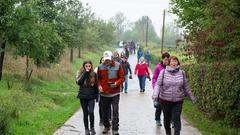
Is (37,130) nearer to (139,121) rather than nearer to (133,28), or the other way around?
(139,121)

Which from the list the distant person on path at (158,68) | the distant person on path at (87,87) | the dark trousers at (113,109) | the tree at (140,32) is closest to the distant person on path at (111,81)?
the dark trousers at (113,109)

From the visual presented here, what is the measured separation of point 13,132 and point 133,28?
448ft

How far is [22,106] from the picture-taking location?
13.6 meters

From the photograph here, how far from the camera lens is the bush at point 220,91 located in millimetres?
10789

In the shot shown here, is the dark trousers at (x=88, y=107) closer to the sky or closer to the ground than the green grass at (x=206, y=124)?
closer to the sky

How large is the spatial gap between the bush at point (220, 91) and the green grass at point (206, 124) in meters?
0.17

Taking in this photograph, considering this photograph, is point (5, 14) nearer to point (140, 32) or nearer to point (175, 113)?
point (175, 113)

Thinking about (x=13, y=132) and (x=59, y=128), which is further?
(x=59, y=128)

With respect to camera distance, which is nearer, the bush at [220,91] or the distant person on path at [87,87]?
the distant person on path at [87,87]

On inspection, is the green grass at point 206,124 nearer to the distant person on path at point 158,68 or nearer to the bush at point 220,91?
the bush at point 220,91

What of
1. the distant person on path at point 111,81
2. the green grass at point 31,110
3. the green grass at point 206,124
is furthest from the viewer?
the green grass at point 206,124

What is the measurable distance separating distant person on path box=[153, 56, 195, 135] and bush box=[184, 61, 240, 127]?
5.96 ft

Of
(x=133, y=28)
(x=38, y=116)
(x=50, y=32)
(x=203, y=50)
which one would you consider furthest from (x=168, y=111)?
(x=133, y=28)

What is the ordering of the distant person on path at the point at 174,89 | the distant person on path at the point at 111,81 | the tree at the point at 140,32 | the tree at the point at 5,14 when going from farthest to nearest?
the tree at the point at 140,32 < the tree at the point at 5,14 < the distant person on path at the point at 111,81 < the distant person on path at the point at 174,89
